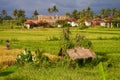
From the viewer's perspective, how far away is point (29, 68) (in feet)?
50.8

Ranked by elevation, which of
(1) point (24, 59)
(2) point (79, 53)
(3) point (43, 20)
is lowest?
(3) point (43, 20)

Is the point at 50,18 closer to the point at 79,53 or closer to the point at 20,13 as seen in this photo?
the point at 20,13

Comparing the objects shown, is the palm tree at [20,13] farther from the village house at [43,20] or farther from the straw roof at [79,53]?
the straw roof at [79,53]

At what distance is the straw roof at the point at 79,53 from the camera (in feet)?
55.2

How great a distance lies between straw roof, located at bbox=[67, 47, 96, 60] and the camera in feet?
55.2

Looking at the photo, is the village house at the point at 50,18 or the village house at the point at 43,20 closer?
the village house at the point at 43,20

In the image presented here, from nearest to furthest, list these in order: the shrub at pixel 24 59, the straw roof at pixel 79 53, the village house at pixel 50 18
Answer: the shrub at pixel 24 59, the straw roof at pixel 79 53, the village house at pixel 50 18

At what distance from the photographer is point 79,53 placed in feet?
56.4

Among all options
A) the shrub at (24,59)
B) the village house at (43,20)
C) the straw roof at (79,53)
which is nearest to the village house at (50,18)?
the village house at (43,20)

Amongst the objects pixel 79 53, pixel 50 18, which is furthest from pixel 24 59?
pixel 50 18

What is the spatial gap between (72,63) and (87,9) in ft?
332

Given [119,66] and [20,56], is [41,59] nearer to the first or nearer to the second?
[20,56]

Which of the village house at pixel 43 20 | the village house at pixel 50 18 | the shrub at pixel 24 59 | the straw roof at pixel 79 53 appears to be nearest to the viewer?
the shrub at pixel 24 59

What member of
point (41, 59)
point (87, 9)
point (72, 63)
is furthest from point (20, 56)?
point (87, 9)
